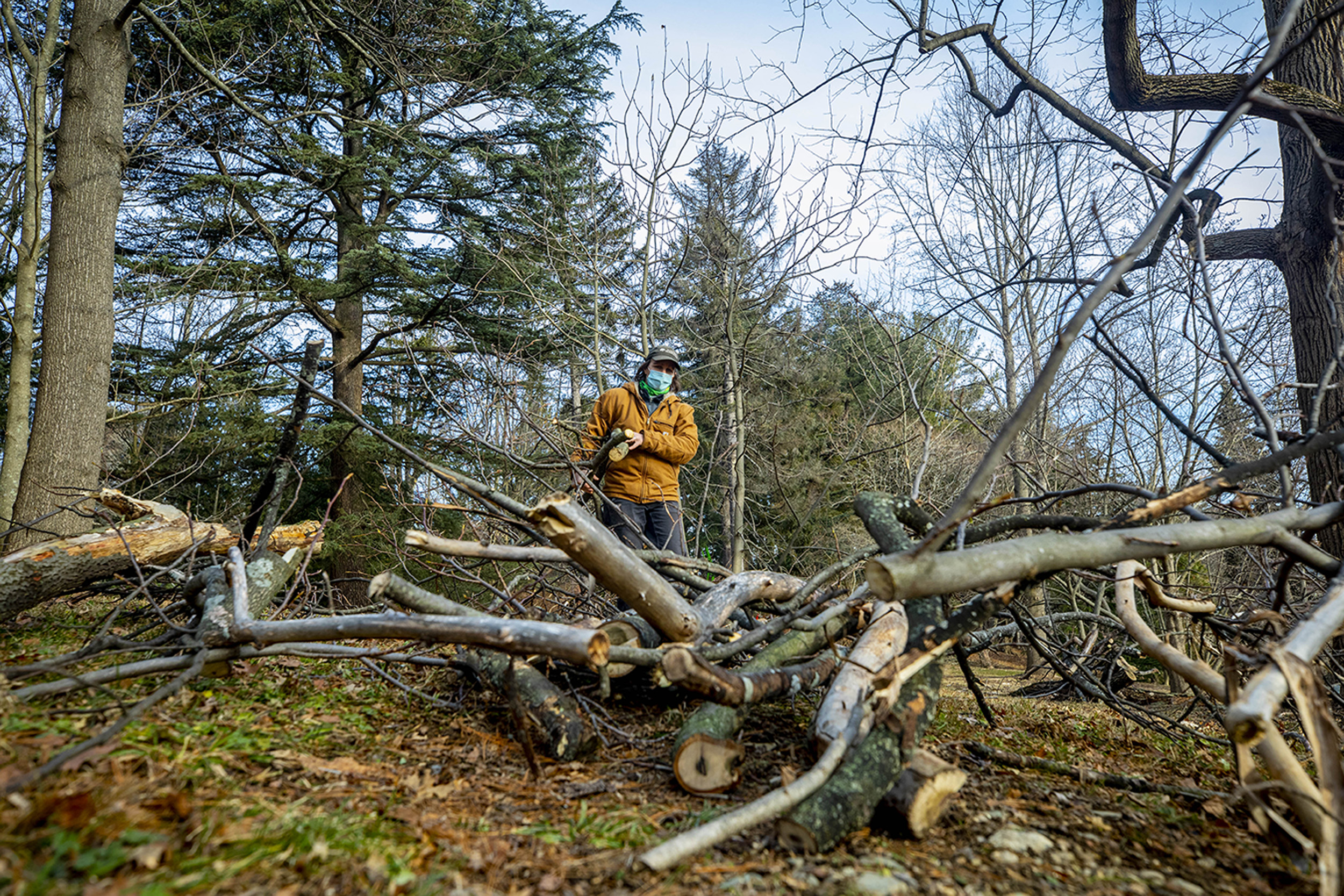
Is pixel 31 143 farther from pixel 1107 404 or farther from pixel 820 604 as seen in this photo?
pixel 1107 404

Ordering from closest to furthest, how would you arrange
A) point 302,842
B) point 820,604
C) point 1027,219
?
point 302,842 < point 820,604 < point 1027,219

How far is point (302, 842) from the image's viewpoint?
1.54 m

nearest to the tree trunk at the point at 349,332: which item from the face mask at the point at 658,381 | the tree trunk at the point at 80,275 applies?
the tree trunk at the point at 80,275

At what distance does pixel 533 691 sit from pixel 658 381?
378 cm

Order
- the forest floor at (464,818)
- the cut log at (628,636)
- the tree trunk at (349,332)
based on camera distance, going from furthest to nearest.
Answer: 1. the tree trunk at (349,332)
2. the cut log at (628,636)
3. the forest floor at (464,818)

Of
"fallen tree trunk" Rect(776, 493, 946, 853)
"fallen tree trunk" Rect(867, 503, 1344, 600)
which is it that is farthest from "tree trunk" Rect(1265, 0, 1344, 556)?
"fallen tree trunk" Rect(776, 493, 946, 853)

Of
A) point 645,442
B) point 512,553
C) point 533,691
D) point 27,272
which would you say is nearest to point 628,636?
point 533,691

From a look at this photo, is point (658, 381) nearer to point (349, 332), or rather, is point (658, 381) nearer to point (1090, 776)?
point (1090, 776)

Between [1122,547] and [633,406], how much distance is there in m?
4.28

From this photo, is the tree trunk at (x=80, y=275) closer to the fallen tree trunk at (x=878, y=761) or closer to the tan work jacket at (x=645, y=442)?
the tan work jacket at (x=645, y=442)

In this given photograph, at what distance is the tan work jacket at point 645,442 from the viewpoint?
560 cm

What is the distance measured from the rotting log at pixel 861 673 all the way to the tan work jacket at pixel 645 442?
3.10 m

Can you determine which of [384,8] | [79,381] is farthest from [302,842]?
[384,8]

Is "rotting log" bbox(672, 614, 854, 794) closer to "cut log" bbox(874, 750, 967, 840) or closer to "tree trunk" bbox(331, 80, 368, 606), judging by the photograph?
"cut log" bbox(874, 750, 967, 840)
